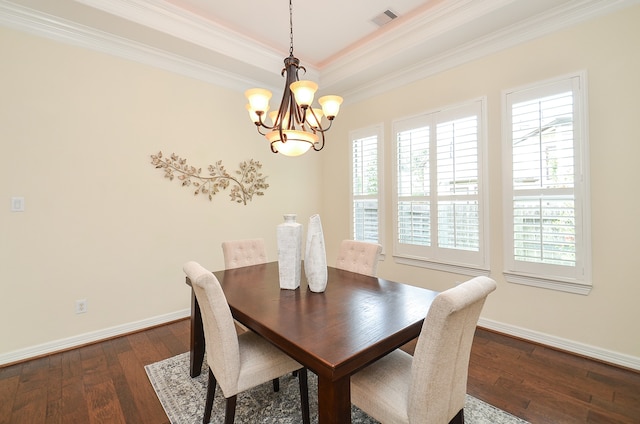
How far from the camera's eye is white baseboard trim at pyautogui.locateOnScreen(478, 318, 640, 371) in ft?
7.09

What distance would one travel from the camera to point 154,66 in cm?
305

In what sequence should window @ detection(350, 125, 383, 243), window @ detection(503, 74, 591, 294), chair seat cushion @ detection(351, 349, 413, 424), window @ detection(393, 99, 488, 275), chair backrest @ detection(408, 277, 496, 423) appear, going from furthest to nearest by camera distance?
window @ detection(350, 125, 383, 243)
window @ detection(393, 99, 488, 275)
window @ detection(503, 74, 591, 294)
chair seat cushion @ detection(351, 349, 413, 424)
chair backrest @ detection(408, 277, 496, 423)

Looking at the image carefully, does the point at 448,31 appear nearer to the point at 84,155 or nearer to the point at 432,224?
the point at 432,224

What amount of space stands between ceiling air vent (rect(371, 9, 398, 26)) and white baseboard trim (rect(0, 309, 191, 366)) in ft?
12.3

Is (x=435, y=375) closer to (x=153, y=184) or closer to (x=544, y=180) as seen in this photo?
(x=544, y=180)

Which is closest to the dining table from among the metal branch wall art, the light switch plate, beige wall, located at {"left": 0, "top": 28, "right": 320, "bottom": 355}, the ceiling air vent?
beige wall, located at {"left": 0, "top": 28, "right": 320, "bottom": 355}

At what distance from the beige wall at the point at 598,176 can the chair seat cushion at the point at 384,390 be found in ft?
6.28

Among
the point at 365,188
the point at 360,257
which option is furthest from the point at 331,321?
the point at 365,188

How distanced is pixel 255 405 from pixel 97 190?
243cm

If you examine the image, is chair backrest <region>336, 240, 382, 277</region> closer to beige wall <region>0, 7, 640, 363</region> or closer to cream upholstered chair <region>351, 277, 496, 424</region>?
cream upholstered chair <region>351, 277, 496, 424</region>

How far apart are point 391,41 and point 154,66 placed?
2.56 meters

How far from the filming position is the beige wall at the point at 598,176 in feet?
7.05

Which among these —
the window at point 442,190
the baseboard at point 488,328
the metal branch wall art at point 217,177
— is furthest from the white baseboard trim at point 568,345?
the metal branch wall art at point 217,177

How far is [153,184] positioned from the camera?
Result: 304cm
